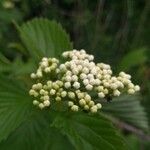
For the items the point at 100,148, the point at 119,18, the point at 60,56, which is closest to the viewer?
the point at 100,148

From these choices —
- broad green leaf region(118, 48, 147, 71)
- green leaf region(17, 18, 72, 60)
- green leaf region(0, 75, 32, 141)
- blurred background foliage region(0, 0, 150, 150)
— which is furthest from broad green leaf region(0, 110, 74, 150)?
broad green leaf region(118, 48, 147, 71)

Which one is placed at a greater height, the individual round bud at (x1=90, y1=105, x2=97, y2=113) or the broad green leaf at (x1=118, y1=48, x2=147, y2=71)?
the broad green leaf at (x1=118, y1=48, x2=147, y2=71)

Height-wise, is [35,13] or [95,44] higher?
[35,13]

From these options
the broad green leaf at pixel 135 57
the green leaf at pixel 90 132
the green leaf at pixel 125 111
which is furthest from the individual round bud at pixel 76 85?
the broad green leaf at pixel 135 57

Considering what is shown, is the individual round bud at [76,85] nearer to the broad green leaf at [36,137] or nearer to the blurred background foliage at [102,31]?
the broad green leaf at [36,137]

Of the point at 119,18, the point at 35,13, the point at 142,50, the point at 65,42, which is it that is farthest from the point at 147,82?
the point at 65,42

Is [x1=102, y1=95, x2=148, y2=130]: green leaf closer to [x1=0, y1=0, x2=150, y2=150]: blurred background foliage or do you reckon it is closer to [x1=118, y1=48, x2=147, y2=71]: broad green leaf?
[x1=0, y1=0, x2=150, y2=150]: blurred background foliage

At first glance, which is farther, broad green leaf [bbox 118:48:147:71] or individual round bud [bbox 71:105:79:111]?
broad green leaf [bbox 118:48:147:71]

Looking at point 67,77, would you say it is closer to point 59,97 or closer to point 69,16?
point 59,97
